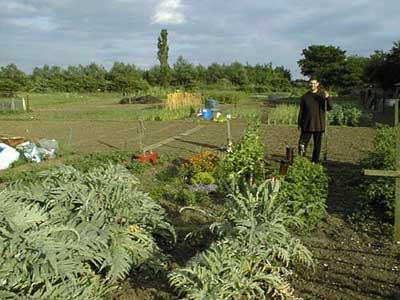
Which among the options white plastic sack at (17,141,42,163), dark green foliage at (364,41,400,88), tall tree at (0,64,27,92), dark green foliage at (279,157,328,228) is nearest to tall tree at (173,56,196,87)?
tall tree at (0,64,27,92)

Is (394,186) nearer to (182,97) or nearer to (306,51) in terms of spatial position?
(182,97)

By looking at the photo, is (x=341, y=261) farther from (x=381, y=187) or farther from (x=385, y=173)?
(x=381, y=187)

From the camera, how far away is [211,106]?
25.5 m

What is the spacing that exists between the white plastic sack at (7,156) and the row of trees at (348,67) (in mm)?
30154

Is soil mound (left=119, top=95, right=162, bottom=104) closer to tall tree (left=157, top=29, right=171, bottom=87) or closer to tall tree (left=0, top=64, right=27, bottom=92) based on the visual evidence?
tall tree (left=157, top=29, right=171, bottom=87)

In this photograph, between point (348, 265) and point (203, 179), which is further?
point (203, 179)

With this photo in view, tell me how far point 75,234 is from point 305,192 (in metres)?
2.53

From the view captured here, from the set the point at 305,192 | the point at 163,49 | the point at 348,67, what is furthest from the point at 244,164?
the point at 348,67

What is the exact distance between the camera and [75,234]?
303cm

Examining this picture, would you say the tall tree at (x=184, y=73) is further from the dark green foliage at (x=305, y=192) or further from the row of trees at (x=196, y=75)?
the dark green foliage at (x=305, y=192)

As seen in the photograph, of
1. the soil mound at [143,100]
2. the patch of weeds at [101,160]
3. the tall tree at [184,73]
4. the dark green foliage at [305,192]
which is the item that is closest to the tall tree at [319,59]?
the tall tree at [184,73]

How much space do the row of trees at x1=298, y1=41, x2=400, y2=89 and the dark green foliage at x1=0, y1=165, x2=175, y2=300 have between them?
109ft

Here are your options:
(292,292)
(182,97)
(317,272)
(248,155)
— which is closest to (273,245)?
(292,292)

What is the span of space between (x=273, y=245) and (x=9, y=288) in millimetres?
1713
